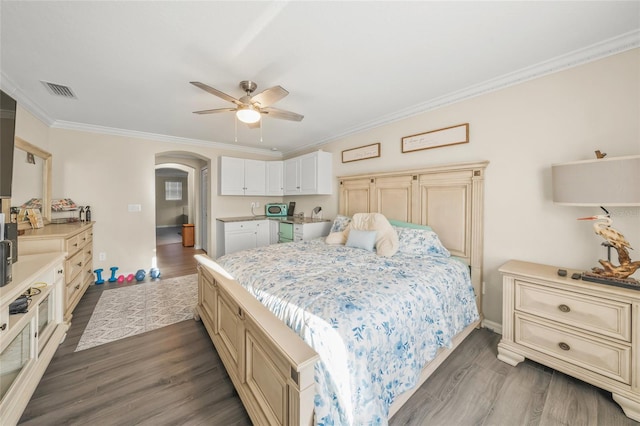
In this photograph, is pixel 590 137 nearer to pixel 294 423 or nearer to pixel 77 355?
pixel 294 423

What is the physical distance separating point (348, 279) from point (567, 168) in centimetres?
Answer: 179

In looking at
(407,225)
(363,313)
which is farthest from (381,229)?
(363,313)

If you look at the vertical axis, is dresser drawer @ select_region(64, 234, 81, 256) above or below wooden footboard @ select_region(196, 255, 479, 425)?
above

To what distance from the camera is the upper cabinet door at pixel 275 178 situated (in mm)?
5301

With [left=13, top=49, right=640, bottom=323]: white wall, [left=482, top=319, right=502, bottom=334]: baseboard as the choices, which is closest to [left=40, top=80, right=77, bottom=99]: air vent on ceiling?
[left=13, top=49, right=640, bottom=323]: white wall

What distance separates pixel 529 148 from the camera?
2227mm

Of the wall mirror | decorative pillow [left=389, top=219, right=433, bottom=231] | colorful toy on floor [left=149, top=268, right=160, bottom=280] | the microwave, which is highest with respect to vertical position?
the wall mirror

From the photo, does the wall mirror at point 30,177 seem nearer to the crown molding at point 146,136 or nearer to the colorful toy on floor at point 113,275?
the crown molding at point 146,136

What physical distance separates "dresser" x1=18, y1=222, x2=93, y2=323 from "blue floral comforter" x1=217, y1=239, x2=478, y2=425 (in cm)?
167

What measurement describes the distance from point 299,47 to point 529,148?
223 cm

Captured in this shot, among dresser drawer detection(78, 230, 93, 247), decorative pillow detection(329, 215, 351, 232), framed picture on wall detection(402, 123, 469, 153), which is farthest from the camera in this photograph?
decorative pillow detection(329, 215, 351, 232)

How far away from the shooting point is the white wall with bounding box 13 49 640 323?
6.01 ft

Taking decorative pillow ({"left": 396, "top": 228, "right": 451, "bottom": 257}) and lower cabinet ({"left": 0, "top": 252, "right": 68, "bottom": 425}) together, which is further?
decorative pillow ({"left": 396, "top": 228, "right": 451, "bottom": 257})

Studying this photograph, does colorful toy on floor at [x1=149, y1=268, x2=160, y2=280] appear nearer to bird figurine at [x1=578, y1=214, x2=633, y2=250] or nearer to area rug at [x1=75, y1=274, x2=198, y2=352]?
area rug at [x1=75, y1=274, x2=198, y2=352]
